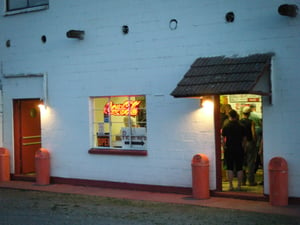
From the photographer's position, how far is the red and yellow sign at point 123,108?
14.3 metres

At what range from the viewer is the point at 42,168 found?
15609 mm

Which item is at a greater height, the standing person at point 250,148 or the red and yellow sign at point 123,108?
the red and yellow sign at point 123,108

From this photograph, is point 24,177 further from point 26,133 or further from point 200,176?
point 200,176

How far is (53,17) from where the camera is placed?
1573 centimetres

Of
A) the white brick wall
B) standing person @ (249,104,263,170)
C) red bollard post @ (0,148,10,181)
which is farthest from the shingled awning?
red bollard post @ (0,148,10,181)

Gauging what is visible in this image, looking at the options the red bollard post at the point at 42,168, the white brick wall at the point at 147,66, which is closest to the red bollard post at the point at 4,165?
the white brick wall at the point at 147,66

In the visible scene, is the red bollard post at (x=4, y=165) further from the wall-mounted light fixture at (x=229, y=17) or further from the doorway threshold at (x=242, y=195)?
the wall-mounted light fixture at (x=229, y=17)

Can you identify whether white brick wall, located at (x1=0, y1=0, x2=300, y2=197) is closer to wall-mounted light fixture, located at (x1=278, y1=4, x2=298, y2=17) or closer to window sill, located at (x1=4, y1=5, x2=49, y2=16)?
window sill, located at (x1=4, y1=5, x2=49, y2=16)

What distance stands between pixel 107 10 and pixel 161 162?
395 cm

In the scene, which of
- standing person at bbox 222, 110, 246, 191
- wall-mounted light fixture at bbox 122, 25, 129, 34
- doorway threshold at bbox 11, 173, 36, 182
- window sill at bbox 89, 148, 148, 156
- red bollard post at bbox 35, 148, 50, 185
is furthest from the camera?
doorway threshold at bbox 11, 173, 36, 182

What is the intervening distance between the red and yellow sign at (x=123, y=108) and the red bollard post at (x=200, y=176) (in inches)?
91.0

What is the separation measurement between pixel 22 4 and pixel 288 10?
8.28 m

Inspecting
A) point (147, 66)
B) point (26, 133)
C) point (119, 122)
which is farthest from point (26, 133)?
point (147, 66)

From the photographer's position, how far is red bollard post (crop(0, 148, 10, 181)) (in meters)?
16.6
